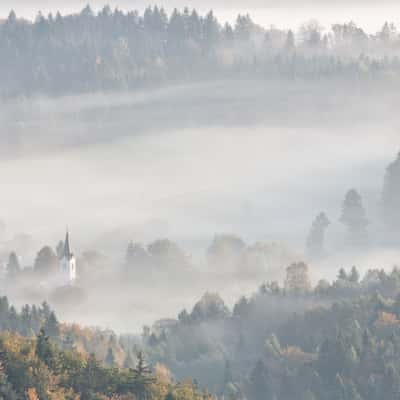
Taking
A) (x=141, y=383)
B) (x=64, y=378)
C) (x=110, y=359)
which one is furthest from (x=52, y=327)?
(x=64, y=378)

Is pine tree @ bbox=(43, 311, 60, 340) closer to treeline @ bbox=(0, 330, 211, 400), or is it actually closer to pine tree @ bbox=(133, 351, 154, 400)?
treeline @ bbox=(0, 330, 211, 400)

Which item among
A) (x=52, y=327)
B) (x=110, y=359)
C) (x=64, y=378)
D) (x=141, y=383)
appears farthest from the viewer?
(x=110, y=359)

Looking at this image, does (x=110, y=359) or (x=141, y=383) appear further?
(x=110, y=359)

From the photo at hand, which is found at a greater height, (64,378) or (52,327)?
(64,378)

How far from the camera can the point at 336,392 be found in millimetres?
177625

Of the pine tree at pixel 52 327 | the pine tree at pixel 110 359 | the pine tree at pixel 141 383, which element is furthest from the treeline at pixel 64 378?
the pine tree at pixel 52 327

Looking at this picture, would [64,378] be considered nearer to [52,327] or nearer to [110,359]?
[52,327]

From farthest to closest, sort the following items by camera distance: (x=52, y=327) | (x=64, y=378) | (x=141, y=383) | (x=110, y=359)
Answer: (x=110, y=359) → (x=52, y=327) → (x=141, y=383) → (x=64, y=378)

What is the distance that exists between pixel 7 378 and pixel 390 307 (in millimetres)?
91176

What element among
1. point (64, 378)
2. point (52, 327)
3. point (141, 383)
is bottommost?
point (52, 327)

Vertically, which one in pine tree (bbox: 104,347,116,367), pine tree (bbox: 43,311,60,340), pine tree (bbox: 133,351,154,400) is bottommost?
pine tree (bbox: 104,347,116,367)

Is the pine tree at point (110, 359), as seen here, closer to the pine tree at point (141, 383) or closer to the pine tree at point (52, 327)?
the pine tree at point (52, 327)

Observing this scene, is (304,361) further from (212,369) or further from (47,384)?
(47,384)

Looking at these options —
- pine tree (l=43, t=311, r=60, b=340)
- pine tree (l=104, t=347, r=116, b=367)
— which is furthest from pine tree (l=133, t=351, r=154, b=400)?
pine tree (l=43, t=311, r=60, b=340)
